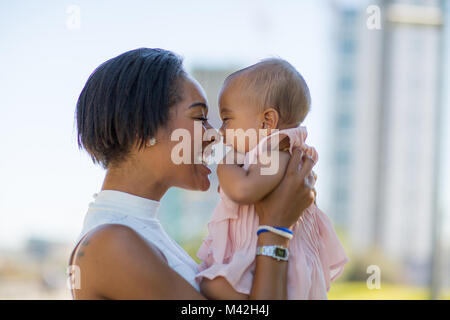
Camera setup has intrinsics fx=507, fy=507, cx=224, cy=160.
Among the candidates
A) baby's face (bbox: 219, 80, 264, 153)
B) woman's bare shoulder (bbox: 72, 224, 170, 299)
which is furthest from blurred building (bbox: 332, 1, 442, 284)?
woman's bare shoulder (bbox: 72, 224, 170, 299)

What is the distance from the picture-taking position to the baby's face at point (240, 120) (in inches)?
68.6

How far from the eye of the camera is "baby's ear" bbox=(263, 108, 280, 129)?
1744 millimetres

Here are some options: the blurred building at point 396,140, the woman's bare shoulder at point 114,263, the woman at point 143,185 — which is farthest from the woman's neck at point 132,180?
the blurred building at point 396,140

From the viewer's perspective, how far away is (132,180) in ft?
5.38

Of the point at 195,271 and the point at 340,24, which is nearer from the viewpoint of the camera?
the point at 195,271

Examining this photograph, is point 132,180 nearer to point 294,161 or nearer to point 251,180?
point 251,180

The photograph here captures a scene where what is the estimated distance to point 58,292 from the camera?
37.7ft

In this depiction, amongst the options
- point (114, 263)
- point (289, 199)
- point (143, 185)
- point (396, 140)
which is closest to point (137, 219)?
point (143, 185)

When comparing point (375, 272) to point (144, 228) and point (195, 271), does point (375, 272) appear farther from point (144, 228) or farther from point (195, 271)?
point (144, 228)

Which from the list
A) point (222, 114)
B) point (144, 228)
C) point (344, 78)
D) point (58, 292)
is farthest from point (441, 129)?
point (344, 78)

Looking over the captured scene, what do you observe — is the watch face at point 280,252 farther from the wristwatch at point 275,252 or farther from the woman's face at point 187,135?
the woman's face at point 187,135

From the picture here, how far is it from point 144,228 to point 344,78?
2148 inches
